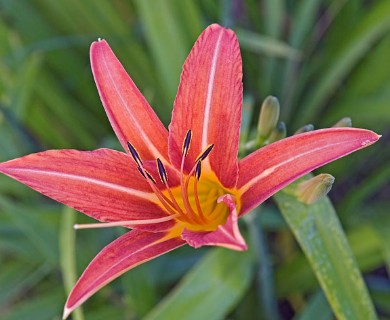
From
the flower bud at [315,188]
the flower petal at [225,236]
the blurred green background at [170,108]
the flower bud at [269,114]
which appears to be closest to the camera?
the flower petal at [225,236]

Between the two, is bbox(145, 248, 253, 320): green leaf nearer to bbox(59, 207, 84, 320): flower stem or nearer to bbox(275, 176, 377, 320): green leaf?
bbox(59, 207, 84, 320): flower stem

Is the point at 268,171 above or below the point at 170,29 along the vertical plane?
below

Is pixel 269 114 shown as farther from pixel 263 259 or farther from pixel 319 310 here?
pixel 319 310

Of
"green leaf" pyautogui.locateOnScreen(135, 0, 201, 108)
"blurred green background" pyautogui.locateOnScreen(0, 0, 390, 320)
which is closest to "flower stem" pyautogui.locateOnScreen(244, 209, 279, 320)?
"blurred green background" pyautogui.locateOnScreen(0, 0, 390, 320)

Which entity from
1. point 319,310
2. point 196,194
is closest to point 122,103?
point 196,194

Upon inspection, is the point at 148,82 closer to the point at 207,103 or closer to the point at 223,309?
the point at 223,309

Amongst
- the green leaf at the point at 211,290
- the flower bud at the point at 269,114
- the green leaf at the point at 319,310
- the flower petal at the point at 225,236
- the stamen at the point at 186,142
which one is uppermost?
the stamen at the point at 186,142

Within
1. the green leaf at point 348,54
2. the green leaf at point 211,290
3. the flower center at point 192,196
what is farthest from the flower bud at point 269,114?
the green leaf at point 348,54

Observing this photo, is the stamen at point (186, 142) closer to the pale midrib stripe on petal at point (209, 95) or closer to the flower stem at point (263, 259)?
the pale midrib stripe on petal at point (209, 95)
